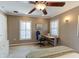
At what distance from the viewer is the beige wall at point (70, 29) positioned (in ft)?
14.9

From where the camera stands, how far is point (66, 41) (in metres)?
5.37

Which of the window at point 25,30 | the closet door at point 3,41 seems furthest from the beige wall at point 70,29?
the closet door at point 3,41

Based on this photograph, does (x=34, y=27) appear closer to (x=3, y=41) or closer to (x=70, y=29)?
(x=70, y=29)

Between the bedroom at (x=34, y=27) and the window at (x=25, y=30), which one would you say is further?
the window at (x=25, y=30)

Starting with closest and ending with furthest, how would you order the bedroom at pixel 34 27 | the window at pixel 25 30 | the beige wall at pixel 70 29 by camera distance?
the beige wall at pixel 70 29 < the bedroom at pixel 34 27 < the window at pixel 25 30

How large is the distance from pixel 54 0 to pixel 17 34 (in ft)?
15.5

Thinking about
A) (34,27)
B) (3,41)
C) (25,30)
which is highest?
(34,27)

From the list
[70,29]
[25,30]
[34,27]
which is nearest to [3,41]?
[70,29]

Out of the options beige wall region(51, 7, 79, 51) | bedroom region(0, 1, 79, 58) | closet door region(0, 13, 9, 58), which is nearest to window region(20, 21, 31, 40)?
bedroom region(0, 1, 79, 58)

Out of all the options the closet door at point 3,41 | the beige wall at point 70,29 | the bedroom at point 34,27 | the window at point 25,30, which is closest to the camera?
the closet door at point 3,41

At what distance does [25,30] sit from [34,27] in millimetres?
760

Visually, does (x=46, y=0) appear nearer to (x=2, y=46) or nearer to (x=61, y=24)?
(x=2, y=46)

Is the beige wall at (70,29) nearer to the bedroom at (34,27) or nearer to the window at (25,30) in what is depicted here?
the bedroom at (34,27)

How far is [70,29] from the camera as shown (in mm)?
4969
